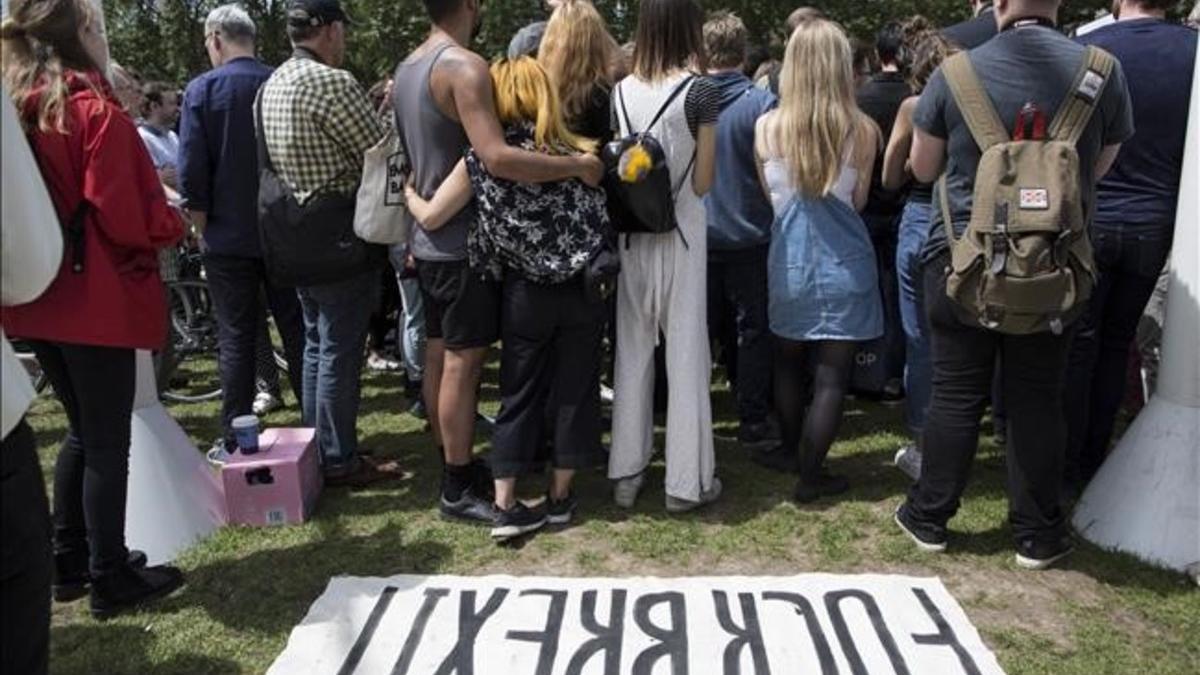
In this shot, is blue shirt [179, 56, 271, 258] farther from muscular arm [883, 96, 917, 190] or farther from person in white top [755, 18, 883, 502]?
muscular arm [883, 96, 917, 190]

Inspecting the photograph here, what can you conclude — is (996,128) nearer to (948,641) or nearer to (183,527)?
(948,641)

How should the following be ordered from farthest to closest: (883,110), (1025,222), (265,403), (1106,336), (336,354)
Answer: (265,403), (883,110), (336,354), (1106,336), (1025,222)

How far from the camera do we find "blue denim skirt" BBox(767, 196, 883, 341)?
13.6 ft

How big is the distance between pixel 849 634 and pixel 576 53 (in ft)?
7.21

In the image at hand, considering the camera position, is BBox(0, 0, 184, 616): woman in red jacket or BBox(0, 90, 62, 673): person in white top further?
BBox(0, 0, 184, 616): woman in red jacket

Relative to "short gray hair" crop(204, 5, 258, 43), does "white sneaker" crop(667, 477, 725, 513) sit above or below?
below

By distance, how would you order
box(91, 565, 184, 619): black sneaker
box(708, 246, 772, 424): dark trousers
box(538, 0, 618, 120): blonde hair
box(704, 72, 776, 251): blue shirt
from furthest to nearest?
box(708, 246, 772, 424): dark trousers → box(704, 72, 776, 251): blue shirt → box(538, 0, 618, 120): blonde hair → box(91, 565, 184, 619): black sneaker

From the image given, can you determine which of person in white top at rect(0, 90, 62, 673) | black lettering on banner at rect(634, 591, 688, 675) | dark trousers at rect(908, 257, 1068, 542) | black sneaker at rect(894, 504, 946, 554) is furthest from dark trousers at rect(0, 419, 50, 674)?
black sneaker at rect(894, 504, 946, 554)

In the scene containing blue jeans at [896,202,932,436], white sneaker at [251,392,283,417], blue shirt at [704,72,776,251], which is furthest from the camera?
white sneaker at [251,392,283,417]

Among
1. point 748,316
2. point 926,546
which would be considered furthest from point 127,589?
point 748,316

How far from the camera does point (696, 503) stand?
165 inches

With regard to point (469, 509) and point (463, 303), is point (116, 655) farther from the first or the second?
point (463, 303)

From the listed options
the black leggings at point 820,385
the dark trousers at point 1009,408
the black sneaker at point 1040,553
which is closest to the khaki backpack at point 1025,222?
the dark trousers at point 1009,408

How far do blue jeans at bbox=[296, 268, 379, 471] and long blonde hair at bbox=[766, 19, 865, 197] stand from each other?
6.12ft
